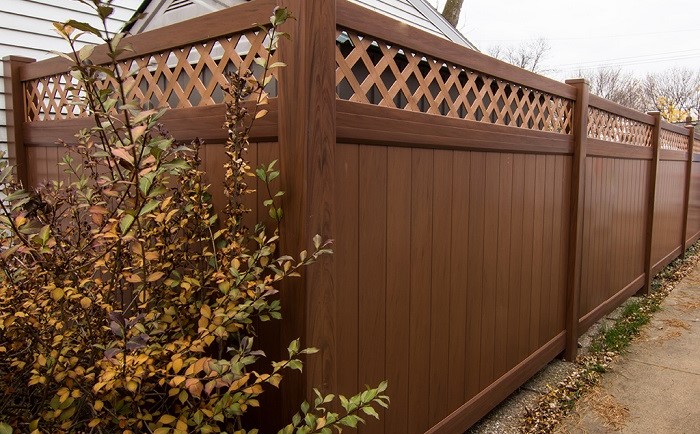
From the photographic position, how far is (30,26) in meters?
4.08

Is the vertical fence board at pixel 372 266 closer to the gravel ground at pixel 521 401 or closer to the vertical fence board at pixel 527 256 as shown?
the gravel ground at pixel 521 401

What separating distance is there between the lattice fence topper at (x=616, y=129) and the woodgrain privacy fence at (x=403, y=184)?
0.05m

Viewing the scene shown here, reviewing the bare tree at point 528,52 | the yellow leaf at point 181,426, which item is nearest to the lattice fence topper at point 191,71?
the yellow leaf at point 181,426

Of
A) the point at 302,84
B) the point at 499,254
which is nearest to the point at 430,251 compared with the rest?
the point at 499,254

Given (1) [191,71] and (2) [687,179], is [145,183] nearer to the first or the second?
(1) [191,71]

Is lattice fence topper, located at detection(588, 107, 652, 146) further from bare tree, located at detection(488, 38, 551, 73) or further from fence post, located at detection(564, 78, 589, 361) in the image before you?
bare tree, located at detection(488, 38, 551, 73)

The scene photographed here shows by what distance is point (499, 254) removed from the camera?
9.13 feet

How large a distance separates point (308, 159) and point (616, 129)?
12.4ft

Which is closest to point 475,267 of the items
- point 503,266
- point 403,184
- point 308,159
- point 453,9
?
point 503,266

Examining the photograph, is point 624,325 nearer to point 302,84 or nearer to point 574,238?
point 574,238

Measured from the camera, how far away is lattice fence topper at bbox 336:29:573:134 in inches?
72.1

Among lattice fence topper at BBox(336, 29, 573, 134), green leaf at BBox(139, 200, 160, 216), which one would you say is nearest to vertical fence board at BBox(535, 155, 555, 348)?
lattice fence topper at BBox(336, 29, 573, 134)

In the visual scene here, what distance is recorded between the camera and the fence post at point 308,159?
1.55 m

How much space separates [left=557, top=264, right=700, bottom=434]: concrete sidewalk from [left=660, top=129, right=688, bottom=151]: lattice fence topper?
90.6 inches
